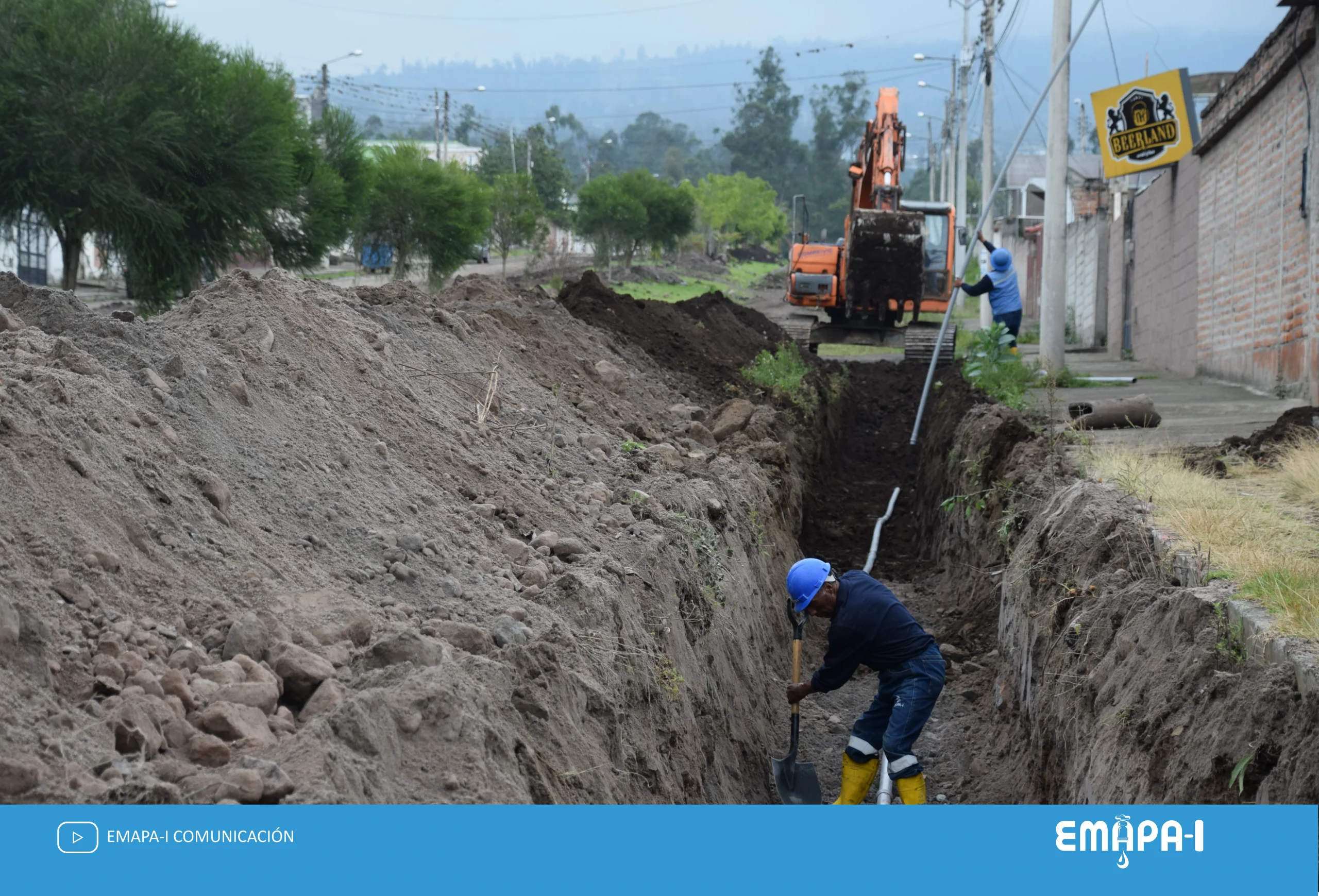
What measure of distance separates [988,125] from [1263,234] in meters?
17.1

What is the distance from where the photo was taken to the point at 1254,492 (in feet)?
24.3

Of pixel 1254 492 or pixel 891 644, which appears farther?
pixel 1254 492

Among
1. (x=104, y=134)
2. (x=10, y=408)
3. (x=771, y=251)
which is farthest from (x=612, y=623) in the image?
(x=771, y=251)

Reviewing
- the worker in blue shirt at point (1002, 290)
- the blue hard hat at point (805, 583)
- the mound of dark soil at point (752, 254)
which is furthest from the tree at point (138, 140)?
the mound of dark soil at point (752, 254)

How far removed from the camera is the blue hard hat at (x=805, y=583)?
6.79 meters

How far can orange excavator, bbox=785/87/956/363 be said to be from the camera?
20.3m

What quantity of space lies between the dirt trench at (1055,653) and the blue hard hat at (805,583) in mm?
1292

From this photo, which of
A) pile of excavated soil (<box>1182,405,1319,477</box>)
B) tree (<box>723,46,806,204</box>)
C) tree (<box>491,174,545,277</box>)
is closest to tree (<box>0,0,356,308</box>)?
pile of excavated soil (<box>1182,405,1319,477</box>)

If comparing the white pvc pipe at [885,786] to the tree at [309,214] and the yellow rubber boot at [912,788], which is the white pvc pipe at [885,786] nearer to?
the yellow rubber boot at [912,788]

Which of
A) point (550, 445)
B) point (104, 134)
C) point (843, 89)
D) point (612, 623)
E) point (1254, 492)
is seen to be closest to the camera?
point (612, 623)

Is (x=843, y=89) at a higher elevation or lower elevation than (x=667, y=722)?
higher

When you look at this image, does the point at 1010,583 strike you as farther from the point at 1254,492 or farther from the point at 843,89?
the point at 843,89

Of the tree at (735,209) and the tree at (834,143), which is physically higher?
the tree at (834,143)

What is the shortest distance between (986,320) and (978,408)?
16.7 meters
